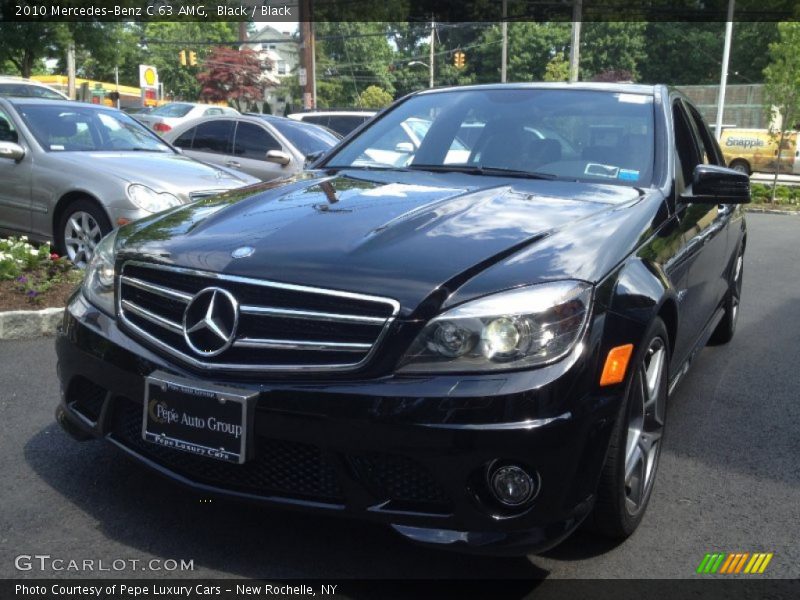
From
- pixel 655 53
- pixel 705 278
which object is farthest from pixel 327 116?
pixel 655 53

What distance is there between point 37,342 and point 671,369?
388 centimetres

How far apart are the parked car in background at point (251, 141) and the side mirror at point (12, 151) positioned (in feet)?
11.7

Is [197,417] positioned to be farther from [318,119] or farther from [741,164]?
[741,164]

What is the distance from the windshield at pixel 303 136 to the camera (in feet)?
35.7

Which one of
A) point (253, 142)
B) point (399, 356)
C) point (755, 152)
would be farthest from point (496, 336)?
point (755, 152)

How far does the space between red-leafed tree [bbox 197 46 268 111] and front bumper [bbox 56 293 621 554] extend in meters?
50.5

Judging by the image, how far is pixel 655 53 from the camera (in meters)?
58.9

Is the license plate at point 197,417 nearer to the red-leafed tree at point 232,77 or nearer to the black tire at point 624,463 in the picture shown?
the black tire at point 624,463

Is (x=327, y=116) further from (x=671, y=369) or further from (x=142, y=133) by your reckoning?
(x=671, y=369)

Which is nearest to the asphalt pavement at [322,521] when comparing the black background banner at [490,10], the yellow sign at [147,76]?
the black background banner at [490,10]

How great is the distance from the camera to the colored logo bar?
113 inches

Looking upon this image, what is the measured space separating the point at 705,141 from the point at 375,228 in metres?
3.07

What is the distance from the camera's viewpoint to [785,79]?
763 inches

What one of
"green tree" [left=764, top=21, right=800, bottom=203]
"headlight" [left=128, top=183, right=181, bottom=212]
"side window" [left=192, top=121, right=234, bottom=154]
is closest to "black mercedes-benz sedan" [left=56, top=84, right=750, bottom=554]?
"headlight" [left=128, top=183, right=181, bottom=212]
